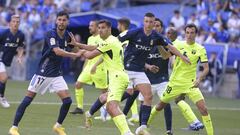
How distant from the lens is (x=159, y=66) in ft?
52.0

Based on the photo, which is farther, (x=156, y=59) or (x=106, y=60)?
(x=156, y=59)

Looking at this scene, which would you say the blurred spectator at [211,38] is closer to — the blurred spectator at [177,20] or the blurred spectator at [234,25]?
the blurred spectator at [234,25]

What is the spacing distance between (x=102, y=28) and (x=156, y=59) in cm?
272

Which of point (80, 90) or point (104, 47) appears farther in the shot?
point (80, 90)

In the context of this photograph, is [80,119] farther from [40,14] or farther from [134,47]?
[40,14]

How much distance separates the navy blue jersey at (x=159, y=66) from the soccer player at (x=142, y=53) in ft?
3.77

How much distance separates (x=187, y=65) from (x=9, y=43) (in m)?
6.07

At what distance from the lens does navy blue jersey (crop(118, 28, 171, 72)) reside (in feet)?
46.9

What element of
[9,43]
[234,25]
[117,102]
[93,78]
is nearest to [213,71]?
[234,25]

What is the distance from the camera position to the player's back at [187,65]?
1483 cm

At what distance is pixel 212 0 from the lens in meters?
32.3

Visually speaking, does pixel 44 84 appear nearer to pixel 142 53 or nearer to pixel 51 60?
pixel 51 60

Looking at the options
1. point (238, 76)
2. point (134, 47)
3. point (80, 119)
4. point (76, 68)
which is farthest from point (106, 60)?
point (76, 68)

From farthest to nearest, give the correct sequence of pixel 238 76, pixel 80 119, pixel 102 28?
pixel 238 76, pixel 80 119, pixel 102 28
